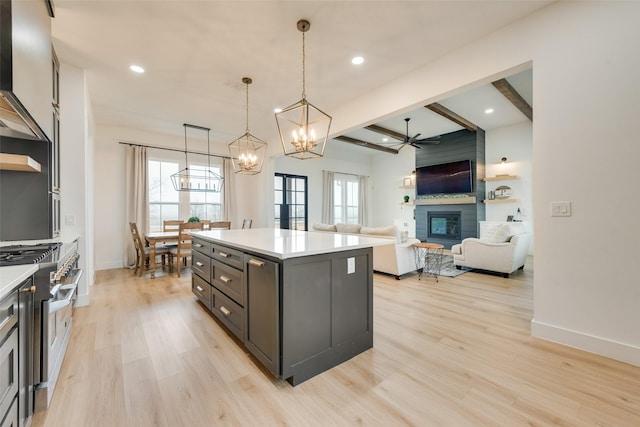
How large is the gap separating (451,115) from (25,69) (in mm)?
5976

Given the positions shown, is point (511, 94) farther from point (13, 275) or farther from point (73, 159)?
point (73, 159)

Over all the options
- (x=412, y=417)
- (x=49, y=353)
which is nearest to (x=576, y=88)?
(x=412, y=417)

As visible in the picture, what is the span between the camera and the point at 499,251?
434cm

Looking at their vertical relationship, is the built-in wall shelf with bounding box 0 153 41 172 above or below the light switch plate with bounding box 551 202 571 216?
above

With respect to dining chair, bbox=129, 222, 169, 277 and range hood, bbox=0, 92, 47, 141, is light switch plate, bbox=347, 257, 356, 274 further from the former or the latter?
dining chair, bbox=129, 222, 169, 277

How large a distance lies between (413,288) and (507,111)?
4511 millimetres

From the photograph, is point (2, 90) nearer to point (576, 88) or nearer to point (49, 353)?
point (49, 353)

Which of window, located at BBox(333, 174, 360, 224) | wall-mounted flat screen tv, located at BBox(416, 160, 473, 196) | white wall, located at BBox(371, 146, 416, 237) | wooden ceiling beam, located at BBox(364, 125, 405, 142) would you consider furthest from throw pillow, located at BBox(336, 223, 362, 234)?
white wall, located at BBox(371, 146, 416, 237)

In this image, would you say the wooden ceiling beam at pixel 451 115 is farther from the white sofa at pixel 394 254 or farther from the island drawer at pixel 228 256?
the island drawer at pixel 228 256

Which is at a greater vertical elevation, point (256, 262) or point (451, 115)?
point (451, 115)

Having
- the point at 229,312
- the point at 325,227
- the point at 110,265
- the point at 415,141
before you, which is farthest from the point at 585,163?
the point at 110,265

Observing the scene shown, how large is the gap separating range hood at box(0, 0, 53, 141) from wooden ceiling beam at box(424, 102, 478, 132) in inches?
196

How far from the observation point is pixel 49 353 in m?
1.49

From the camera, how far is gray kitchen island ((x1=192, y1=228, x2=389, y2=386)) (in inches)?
67.6
